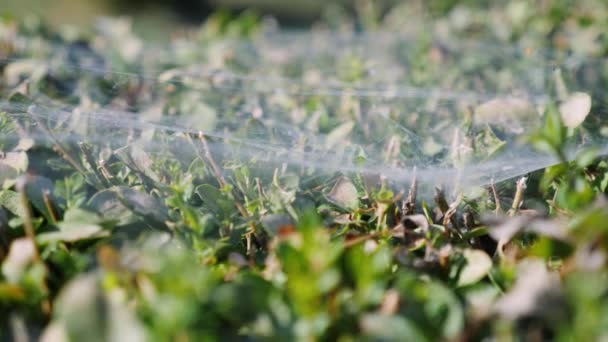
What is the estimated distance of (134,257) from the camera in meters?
0.78

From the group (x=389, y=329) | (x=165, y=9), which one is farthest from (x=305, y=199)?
(x=165, y=9)

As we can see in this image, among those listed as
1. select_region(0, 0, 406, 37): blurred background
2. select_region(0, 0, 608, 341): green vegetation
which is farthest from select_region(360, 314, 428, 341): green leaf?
select_region(0, 0, 406, 37): blurred background

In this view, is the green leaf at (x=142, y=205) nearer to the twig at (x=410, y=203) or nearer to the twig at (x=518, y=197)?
the twig at (x=410, y=203)

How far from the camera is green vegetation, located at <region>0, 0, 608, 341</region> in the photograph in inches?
28.2

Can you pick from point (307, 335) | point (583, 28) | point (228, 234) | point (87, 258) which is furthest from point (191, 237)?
point (583, 28)

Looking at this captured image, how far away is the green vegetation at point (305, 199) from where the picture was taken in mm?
717

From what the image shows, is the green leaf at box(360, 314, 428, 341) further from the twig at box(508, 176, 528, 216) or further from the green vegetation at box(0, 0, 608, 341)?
the twig at box(508, 176, 528, 216)

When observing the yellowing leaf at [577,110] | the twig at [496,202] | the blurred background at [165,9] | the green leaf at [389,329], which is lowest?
the blurred background at [165,9]

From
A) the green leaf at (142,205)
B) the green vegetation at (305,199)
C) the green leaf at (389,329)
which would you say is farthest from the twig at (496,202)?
the green leaf at (142,205)

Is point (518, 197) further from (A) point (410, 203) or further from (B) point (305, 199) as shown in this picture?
(B) point (305, 199)

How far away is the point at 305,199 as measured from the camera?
1.12m

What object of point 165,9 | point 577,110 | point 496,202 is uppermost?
point 577,110

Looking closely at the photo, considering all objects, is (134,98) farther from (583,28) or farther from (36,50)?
(583,28)

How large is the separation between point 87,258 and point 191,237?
181mm
